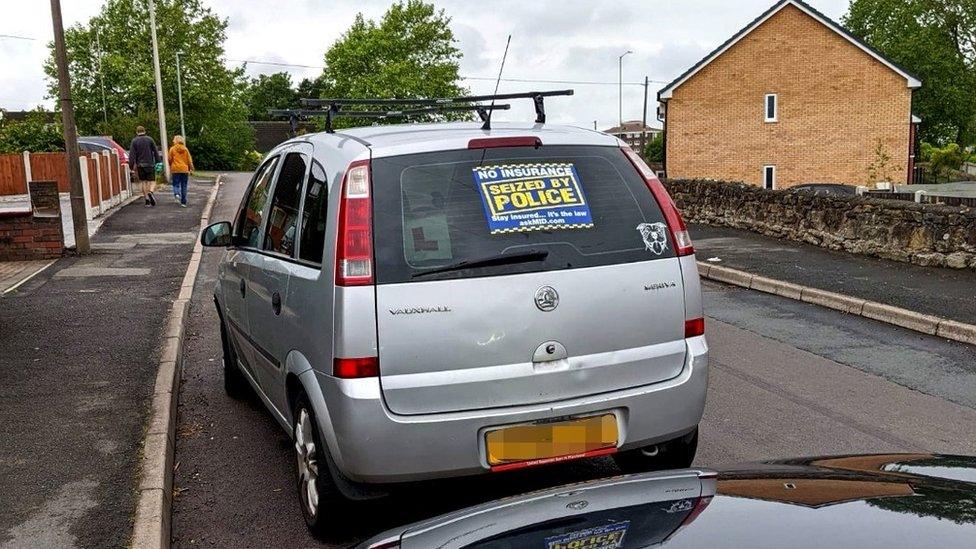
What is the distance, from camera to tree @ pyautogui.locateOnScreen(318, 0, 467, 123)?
81188 millimetres

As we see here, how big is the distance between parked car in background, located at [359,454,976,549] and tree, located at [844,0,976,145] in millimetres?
76926

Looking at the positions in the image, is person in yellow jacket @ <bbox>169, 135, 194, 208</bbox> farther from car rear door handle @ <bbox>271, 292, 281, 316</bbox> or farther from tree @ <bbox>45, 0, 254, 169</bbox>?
tree @ <bbox>45, 0, 254, 169</bbox>

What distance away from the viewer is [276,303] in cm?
476

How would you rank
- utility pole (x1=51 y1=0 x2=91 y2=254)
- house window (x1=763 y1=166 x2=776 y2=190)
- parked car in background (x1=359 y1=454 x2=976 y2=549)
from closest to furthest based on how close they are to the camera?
1. parked car in background (x1=359 y1=454 x2=976 y2=549)
2. utility pole (x1=51 y1=0 x2=91 y2=254)
3. house window (x1=763 y1=166 x2=776 y2=190)

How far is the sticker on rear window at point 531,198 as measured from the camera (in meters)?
4.06

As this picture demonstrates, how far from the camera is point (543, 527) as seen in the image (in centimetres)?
235

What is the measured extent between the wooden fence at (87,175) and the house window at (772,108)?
26433 millimetres

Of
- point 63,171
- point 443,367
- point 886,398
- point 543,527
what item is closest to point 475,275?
point 443,367

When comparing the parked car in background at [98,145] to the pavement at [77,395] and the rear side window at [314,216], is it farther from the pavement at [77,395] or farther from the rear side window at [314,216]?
the rear side window at [314,216]

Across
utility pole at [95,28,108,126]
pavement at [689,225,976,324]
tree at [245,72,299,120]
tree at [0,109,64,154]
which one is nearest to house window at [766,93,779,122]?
pavement at [689,225,976,324]

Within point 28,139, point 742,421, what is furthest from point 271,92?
point 742,421

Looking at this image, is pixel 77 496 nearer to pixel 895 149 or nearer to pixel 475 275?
pixel 475 275

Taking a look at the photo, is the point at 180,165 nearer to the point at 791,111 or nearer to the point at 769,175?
the point at 769,175

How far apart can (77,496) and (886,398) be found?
17.5 ft
